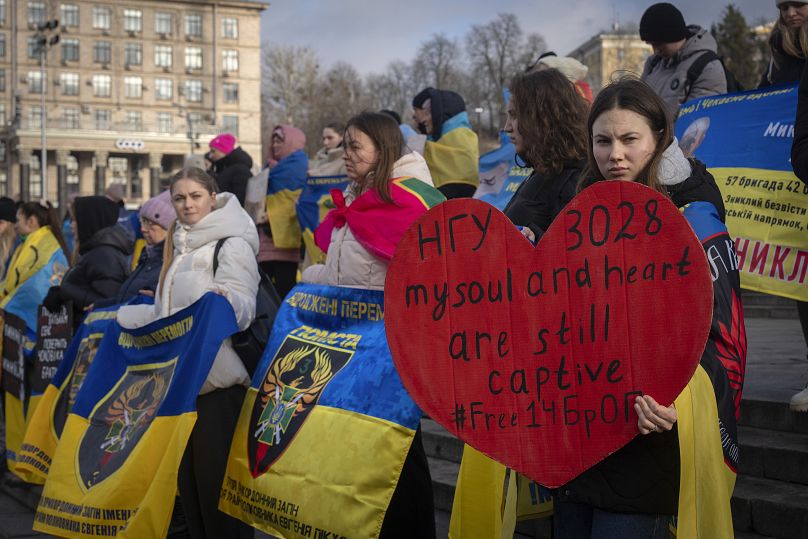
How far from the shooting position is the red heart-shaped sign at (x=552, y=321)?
2.77 meters

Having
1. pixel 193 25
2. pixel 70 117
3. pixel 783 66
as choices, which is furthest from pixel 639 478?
pixel 193 25

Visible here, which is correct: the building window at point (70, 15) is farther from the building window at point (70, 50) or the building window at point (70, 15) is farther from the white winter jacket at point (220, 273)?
the white winter jacket at point (220, 273)

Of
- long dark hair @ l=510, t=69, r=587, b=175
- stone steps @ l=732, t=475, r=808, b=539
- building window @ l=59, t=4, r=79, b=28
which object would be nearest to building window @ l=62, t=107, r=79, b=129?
building window @ l=59, t=4, r=79, b=28

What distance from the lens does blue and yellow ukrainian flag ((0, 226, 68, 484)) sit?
26.8ft

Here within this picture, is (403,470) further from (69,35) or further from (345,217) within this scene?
(69,35)

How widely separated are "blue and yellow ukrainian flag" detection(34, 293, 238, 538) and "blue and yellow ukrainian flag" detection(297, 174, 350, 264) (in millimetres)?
Answer: 3159

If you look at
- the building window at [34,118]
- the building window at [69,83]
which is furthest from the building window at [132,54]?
the building window at [34,118]

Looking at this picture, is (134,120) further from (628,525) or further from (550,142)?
(628,525)

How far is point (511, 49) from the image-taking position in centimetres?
9431

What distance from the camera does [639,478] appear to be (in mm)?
2898

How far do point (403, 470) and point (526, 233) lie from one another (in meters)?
1.45

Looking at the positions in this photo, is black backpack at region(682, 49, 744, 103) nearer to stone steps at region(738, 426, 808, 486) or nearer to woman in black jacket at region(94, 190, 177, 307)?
stone steps at region(738, 426, 808, 486)

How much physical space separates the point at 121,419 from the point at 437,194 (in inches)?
76.3

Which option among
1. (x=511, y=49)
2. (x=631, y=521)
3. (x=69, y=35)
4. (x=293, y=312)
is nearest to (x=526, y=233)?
(x=631, y=521)
